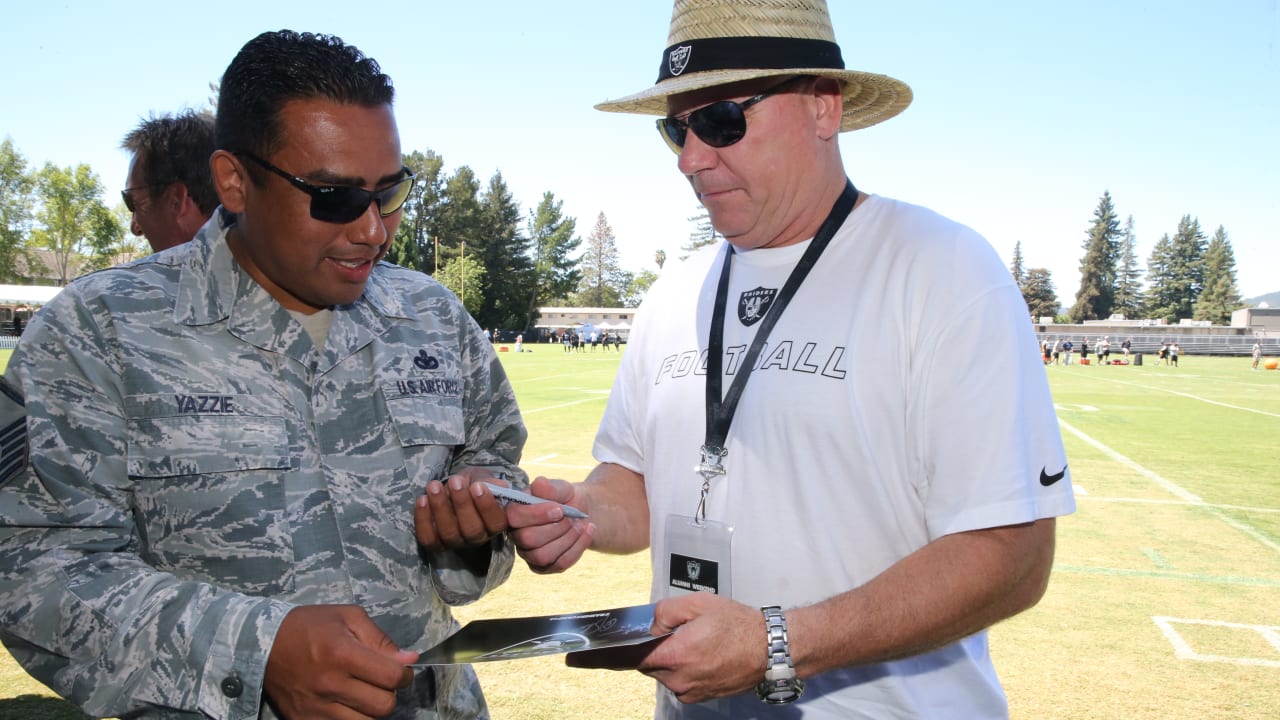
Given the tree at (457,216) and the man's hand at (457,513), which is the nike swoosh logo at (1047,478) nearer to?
the man's hand at (457,513)

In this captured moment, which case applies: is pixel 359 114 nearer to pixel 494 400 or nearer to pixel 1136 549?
pixel 494 400

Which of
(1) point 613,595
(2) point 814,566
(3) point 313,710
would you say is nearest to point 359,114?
(3) point 313,710

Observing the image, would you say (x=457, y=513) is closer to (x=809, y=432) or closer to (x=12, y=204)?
(x=809, y=432)

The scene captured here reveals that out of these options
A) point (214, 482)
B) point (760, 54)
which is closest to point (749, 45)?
point (760, 54)

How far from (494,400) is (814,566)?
1.11m

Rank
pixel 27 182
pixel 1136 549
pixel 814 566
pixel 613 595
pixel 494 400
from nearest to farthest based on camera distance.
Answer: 1. pixel 814 566
2. pixel 494 400
3. pixel 613 595
4. pixel 1136 549
5. pixel 27 182

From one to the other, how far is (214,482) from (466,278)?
83.7 meters

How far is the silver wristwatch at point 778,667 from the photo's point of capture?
1859mm

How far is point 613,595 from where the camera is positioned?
6.48m

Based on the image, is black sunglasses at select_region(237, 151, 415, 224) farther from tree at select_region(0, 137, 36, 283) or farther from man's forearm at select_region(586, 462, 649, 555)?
tree at select_region(0, 137, 36, 283)

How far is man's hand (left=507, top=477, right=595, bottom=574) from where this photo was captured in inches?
89.4

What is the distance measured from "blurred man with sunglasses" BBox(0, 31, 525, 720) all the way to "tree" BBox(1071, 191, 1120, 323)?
131258mm

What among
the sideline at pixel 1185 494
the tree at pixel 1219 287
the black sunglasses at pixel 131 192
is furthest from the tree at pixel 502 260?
the tree at pixel 1219 287

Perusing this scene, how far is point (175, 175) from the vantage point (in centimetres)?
439
